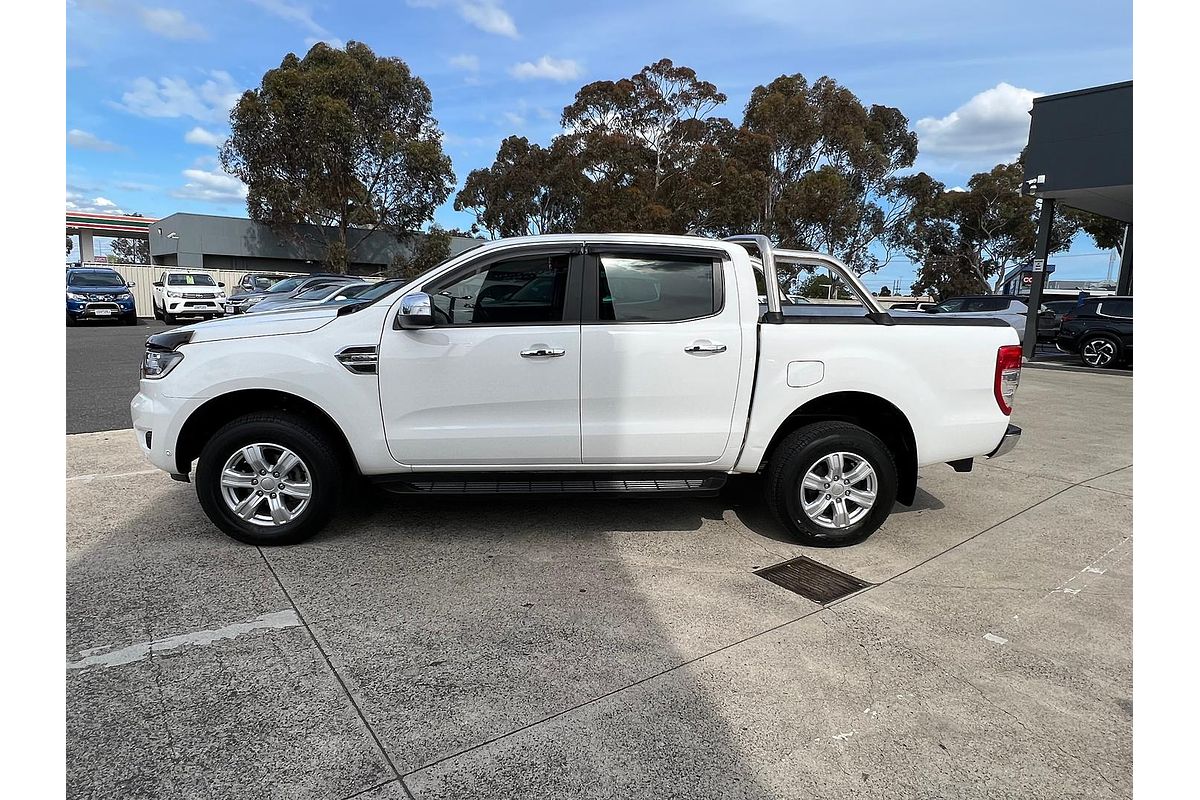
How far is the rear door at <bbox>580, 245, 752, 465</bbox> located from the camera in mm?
4207

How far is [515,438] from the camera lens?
4.20m

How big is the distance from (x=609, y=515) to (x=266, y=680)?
2538 millimetres

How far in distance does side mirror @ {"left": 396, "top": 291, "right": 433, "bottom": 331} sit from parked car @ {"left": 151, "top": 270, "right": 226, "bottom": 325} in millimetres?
21939

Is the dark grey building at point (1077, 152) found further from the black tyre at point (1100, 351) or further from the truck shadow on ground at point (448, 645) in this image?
the truck shadow on ground at point (448, 645)

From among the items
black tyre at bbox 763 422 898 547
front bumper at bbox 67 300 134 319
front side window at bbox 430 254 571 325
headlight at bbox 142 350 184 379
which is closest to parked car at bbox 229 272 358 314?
front bumper at bbox 67 300 134 319

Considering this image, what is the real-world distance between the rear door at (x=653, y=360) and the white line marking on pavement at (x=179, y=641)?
183 centimetres

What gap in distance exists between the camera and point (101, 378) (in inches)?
428

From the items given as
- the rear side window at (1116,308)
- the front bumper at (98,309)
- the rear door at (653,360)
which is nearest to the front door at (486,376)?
the rear door at (653,360)

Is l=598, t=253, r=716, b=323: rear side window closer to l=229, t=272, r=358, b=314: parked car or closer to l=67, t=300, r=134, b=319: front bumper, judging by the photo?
l=229, t=272, r=358, b=314: parked car

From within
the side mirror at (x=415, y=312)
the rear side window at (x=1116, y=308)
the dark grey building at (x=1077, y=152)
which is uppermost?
the dark grey building at (x=1077, y=152)

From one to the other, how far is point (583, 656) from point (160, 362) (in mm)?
3013

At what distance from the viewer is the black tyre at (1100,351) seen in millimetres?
15969

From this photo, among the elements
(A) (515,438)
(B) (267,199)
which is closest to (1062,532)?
(A) (515,438)

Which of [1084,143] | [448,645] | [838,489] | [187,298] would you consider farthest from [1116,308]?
[187,298]
